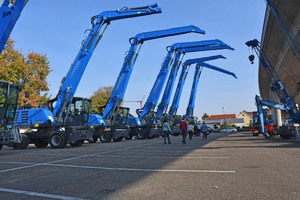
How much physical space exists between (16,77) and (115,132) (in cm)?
1377

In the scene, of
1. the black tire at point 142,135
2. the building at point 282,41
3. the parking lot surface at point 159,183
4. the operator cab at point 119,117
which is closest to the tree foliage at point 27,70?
the operator cab at point 119,117

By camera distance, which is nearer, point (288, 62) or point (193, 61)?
point (288, 62)

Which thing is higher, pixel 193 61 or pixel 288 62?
pixel 193 61

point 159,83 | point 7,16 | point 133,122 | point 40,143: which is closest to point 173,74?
point 159,83

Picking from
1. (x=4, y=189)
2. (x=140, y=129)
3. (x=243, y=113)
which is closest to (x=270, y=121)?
(x=140, y=129)

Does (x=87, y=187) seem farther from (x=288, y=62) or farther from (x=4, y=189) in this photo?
(x=288, y=62)

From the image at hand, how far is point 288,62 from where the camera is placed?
2552 centimetres

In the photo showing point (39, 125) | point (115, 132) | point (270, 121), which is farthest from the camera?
point (270, 121)

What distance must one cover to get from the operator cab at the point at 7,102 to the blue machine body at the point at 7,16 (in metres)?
2.57

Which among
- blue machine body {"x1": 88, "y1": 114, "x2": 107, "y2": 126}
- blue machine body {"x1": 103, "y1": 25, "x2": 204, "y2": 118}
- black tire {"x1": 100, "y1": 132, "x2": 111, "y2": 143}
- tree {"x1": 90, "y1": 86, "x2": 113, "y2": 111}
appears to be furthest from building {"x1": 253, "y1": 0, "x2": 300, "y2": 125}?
tree {"x1": 90, "y1": 86, "x2": 113, "y2": 111}

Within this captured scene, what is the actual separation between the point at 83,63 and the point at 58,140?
17.1ft

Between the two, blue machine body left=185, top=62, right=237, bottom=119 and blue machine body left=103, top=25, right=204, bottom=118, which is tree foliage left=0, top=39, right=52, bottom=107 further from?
blue machine body left=185, top=62, right=237, bottom=119

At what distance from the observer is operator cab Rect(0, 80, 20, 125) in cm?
1091

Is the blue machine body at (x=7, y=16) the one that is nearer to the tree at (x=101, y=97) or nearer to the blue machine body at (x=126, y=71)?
the blue machine body at (x=126, y=71)
